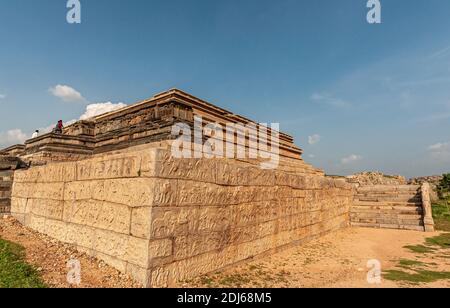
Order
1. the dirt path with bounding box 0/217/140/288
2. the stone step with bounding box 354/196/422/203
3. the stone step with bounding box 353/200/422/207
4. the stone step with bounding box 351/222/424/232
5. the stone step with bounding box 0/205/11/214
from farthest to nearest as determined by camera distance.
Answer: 1. the stone step with bounding box 354/196/422/203
2. the stone step with bounding box 353/200/422/207
3. the stone step with bounding box 351/222/424/232
4. the stone step with bounding box 0/205/11/214
5. the dirt path with bounding box 0/217/140/288

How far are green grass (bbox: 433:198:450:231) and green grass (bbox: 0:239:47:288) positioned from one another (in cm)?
1366

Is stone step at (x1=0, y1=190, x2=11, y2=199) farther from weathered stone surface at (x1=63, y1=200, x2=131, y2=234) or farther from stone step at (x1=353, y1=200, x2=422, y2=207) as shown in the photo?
stone step at (x1=353, y1=200, x2=422, y2=207)

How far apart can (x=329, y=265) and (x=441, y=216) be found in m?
11.7

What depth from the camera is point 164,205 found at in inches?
147

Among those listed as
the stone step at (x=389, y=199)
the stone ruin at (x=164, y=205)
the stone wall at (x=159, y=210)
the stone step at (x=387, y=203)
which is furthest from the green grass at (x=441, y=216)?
the stone wall at (x=159, y=210)

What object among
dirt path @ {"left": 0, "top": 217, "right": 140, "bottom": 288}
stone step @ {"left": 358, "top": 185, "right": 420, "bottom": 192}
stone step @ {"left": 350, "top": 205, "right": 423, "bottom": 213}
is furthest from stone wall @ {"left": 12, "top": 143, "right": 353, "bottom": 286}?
stone step @ {"left": 358, "top": 185, "right": 420, "bottom": 192}

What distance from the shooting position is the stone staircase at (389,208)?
11.8m

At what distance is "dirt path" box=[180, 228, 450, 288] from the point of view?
4.32 m

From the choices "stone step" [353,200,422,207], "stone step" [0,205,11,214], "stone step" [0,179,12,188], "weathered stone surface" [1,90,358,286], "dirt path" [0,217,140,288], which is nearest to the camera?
"dirt path" [0,217,140,288]

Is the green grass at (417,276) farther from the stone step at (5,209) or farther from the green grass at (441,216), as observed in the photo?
the stone step at (5,209)

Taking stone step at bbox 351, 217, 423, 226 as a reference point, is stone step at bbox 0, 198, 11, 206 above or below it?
above

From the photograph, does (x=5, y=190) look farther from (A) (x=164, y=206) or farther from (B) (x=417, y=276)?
(B) (x=417, y=276)
